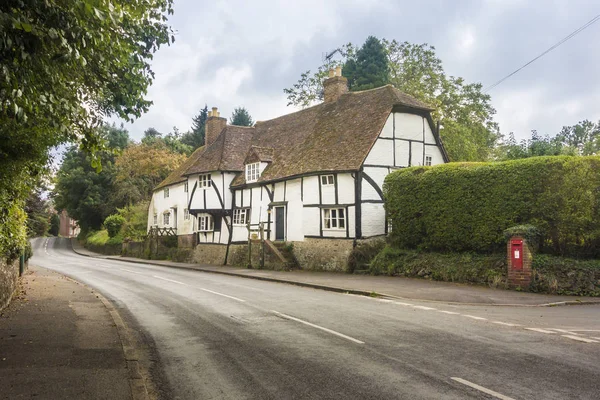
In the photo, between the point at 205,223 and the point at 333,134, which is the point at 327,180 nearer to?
the point at 333,134

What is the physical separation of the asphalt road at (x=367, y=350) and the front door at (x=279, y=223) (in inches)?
634

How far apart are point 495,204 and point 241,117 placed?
57.7m

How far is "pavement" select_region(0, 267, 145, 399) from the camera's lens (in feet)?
18.3

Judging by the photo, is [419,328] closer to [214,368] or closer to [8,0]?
[214,368]

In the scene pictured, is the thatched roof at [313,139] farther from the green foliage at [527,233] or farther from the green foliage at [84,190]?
the green foliage at [84,190]

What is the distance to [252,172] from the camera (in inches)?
1272

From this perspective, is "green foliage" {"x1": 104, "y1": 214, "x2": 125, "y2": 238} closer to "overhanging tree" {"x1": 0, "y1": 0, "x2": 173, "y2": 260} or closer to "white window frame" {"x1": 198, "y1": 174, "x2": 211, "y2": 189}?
"white window frame" {"x1": 198, "y1": 174, "x2": 211, "y2": 189}

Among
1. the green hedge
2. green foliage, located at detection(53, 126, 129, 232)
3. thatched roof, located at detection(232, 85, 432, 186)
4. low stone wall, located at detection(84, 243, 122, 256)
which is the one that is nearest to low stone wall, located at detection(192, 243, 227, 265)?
thatched roof, located at detection(232, 85, 432, 186)

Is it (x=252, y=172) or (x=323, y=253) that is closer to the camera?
(x=323, y=253)

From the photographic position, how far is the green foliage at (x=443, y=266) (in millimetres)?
17959

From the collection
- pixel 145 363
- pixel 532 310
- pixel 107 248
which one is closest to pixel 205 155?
pixel 107 248

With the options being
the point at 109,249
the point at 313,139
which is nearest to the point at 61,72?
the point at 313,139

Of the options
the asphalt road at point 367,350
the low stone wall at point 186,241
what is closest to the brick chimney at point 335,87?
the low stone wall at point 186,241

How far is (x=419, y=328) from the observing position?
31.3 feet
